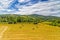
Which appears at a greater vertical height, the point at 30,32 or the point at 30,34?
the point at 30,34

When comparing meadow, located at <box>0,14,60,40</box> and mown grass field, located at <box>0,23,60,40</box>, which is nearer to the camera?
mown grass field, located at <box>0,23,60,40</box>

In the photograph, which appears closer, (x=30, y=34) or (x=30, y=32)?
(x=30, y=34)

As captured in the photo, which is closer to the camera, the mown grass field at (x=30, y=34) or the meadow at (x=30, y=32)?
the mown grass field at (x=30, y=34)
